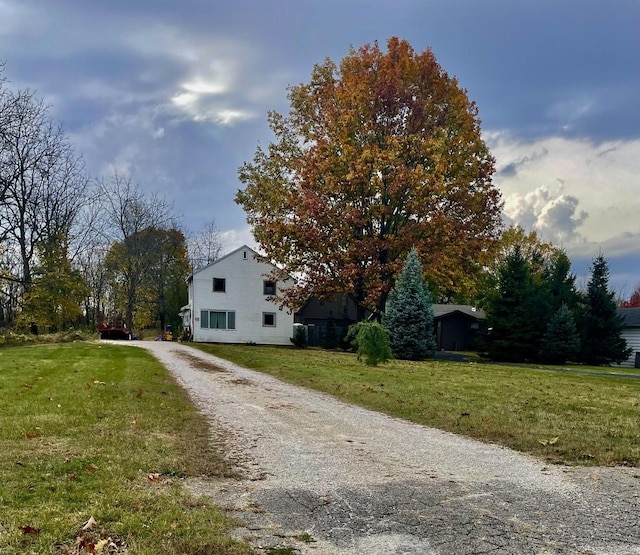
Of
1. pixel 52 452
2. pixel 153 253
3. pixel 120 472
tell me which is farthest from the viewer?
pixel 153 253

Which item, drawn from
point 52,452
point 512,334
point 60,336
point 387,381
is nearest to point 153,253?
point 60,336

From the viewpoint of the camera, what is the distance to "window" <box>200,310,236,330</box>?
1443 inches

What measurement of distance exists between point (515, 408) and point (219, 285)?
98.9ft

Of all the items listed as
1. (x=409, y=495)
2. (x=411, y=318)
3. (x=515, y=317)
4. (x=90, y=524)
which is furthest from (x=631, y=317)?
(x=90, y=524)

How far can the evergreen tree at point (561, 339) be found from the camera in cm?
2661

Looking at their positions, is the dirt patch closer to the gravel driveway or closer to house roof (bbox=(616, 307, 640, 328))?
the gravel driveway

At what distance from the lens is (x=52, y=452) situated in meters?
5.49

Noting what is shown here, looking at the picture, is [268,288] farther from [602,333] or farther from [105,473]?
[105,473]

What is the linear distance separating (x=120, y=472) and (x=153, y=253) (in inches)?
1692

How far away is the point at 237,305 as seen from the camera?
3741cm

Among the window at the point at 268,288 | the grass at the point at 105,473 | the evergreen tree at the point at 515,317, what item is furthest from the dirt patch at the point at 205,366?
the window at the point at 268,288

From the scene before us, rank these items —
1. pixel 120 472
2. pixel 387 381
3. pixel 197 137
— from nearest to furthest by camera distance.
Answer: pixel 120 472, pixel 387 381, pixel 197 137

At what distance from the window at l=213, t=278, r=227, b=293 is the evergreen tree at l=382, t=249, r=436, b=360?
53.0ft

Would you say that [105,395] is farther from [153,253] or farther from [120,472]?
[153,253]
